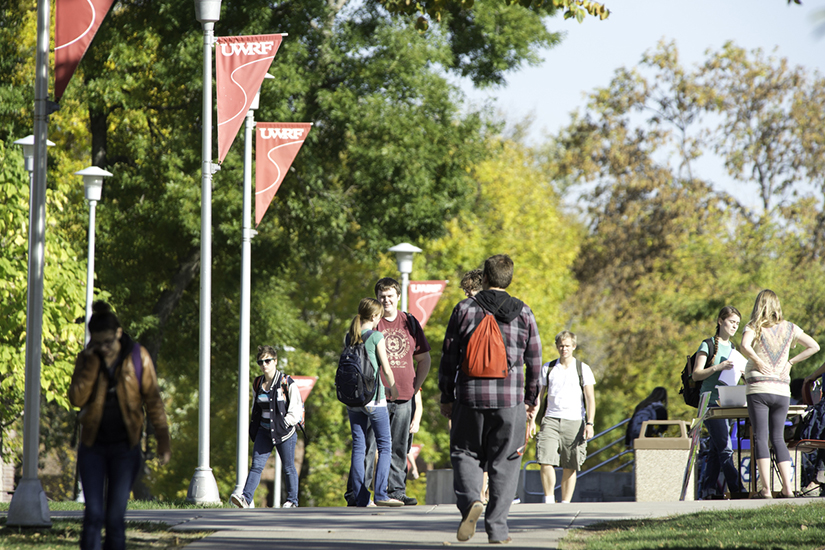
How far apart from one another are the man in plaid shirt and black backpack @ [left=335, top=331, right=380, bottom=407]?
2.29 meters

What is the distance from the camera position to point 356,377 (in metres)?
8.92

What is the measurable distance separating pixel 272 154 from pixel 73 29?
21.2ft

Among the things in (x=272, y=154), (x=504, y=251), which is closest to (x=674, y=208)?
(x=504, y=251)

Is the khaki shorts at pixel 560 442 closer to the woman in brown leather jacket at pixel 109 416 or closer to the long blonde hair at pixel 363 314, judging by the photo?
the long blonde hair at pixel 363 314

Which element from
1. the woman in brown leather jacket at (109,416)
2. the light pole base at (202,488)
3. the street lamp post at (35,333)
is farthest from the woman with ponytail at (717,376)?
the woman in brown leather jacket at (109,416)

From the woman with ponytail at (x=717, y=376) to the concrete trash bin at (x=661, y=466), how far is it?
0.31 meters

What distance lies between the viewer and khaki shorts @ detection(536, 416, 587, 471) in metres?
10.3

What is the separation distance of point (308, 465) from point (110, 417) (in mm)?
31097

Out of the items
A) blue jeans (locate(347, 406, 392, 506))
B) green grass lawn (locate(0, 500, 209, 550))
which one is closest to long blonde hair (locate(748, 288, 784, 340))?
blue jeans (locate(347, 406, 392, 506))

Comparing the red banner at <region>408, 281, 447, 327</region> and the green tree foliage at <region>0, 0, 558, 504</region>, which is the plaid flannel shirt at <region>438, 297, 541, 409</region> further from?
the red banner at <region>408, 281, 447, 327</region>

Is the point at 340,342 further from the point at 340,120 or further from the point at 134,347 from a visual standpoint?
the point at 134,347

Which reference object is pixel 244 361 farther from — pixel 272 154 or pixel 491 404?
pixel 491 404

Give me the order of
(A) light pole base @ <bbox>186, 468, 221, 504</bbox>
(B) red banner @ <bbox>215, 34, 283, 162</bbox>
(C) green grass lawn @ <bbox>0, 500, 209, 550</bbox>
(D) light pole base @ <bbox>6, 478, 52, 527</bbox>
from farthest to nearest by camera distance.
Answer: (B) red banner @ <bbox>215, 34, 283, 162</bbox>
(A) light pole base @ <bbox>186, 468, 221, 504</bbox>
(D) light pole base @ <bbox>6, 478, 52, 527</bbox>
(C) green grass lawn @ <bbox>0, 500, 209, 550</bbox>

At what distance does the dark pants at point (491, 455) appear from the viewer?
21.3ft
